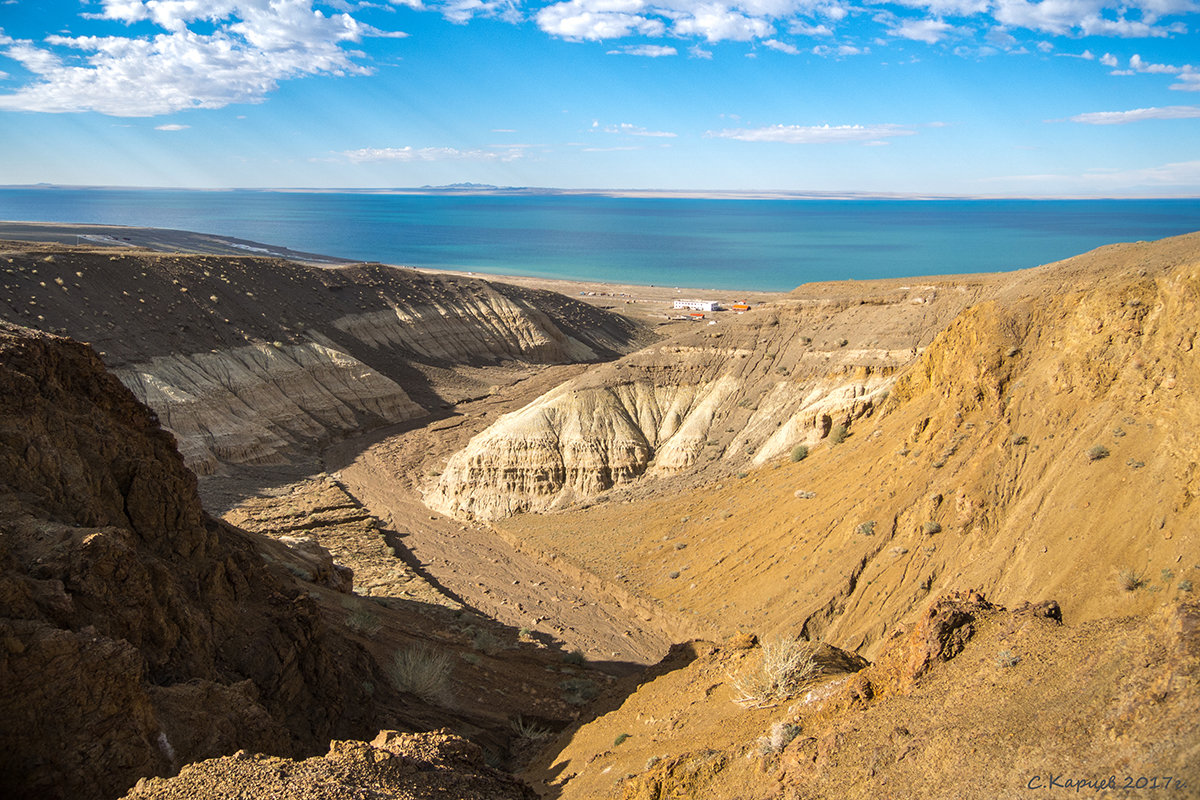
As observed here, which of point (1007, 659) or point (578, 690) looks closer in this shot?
point (1007, 659)

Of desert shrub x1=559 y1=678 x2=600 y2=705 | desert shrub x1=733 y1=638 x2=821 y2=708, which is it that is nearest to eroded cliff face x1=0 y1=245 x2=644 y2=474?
desert shrub x1=559 y1=678 x2=600 y2=705

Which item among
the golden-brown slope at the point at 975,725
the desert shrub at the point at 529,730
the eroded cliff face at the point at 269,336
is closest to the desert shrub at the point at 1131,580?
the golden-brown slope at the point at 975,725

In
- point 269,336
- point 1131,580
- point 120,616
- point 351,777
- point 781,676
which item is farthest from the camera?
point 269,336

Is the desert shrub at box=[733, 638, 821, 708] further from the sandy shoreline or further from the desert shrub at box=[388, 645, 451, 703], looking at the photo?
the sandy shoreline

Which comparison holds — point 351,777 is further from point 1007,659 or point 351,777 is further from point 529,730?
point 529,730

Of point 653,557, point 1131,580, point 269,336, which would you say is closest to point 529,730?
point 653,557

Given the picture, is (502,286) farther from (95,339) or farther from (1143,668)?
(1143,668)

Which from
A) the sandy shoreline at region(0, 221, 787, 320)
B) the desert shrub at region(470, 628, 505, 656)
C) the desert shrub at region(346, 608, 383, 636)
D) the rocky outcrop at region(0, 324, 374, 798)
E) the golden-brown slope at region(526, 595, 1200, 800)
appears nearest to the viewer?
the golden-brown slope at region(526, 595, 1200, 800)
